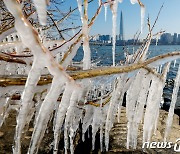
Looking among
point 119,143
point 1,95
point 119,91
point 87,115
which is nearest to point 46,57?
point 1,95

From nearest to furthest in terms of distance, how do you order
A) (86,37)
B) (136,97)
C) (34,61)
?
(34,61)
(86,37)
(136,97)

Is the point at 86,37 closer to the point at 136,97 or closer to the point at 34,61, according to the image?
the point at 34,61

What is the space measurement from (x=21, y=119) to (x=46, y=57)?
391 mm

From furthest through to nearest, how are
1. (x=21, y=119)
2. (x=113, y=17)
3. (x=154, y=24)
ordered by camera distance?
(x=113, y=17), (x=154, y=24), (x=21, y=119)

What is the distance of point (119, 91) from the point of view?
1893 millimetres

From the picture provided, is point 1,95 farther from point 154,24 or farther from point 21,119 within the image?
point 154,24

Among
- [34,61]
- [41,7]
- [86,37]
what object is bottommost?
[34,61]

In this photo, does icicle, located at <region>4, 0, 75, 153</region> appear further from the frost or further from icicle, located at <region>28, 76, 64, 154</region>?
the frost

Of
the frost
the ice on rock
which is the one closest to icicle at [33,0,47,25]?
the frost

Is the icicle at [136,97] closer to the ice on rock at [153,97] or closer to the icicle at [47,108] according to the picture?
the ice on rock at [153,97]

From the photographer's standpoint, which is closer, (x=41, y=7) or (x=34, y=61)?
(x=34, y=61)
